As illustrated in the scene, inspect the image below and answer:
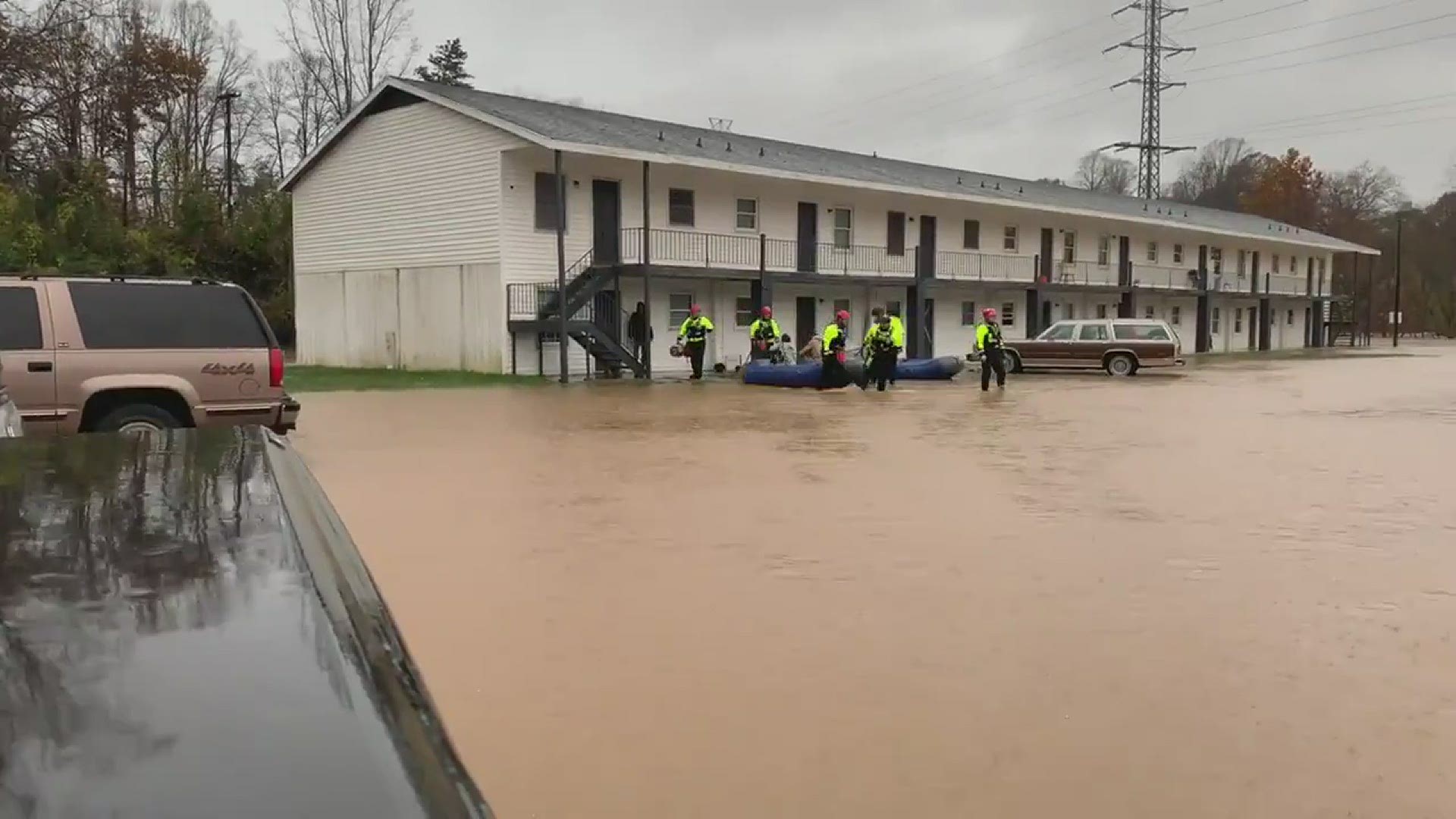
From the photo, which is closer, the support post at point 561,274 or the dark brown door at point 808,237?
the support post at point 561,274

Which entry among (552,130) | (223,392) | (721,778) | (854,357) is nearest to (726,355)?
(854,357)

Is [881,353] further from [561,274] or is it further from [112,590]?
[112,590]

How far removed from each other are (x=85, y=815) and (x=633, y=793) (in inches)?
108

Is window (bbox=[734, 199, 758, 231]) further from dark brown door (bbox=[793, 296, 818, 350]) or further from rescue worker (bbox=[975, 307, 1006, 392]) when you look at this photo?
rescue worker (bbox=[975, 307, 1006, 392])

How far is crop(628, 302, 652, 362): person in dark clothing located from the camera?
26.6m

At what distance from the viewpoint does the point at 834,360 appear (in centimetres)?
2303

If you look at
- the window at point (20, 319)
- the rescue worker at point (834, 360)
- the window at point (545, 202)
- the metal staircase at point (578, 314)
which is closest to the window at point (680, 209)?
the metal staircase at point (578, 314)

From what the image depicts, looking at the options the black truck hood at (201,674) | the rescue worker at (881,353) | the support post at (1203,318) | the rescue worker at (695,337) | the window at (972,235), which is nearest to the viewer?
the black truck hood at (201,674)

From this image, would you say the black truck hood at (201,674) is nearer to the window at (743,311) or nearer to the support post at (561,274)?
the support post at (561,274)

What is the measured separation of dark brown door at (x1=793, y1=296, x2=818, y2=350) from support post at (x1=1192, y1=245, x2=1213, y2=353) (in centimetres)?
2533

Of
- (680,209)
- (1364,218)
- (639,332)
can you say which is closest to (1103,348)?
(680,209)

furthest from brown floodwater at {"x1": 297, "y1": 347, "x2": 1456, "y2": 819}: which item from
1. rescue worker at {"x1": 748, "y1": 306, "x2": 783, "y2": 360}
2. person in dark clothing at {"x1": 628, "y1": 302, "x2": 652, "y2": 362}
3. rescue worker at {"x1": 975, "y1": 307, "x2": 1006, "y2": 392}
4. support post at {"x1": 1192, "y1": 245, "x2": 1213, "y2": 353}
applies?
support post at {"x1": 1192, "y1": 245, "x2": 1213, "y2": 353}

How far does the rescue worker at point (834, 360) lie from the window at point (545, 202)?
24.7 ft

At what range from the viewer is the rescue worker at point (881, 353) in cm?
2225
